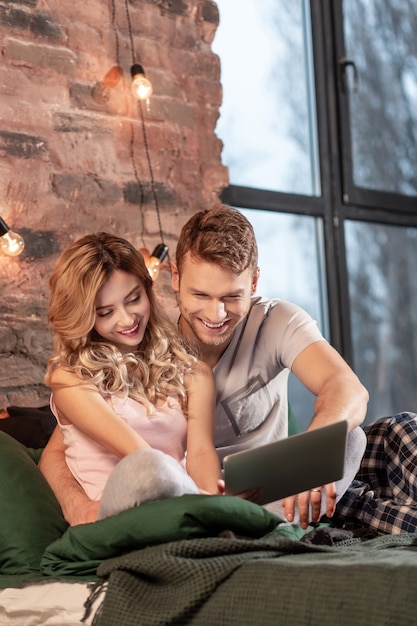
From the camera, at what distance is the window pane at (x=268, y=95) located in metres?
4.37

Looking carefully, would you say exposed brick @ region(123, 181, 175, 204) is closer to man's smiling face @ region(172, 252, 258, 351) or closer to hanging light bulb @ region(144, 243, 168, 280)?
hanging light bulb @ region(144, 243, 168, 280)

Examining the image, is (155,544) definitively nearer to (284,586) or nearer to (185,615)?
(185,615)

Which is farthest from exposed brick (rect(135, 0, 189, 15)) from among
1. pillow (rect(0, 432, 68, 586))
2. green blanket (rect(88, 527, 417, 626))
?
green blanket (rect(88, 527, 417, 626))

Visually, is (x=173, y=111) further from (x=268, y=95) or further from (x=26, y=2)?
(x=268, y=95)

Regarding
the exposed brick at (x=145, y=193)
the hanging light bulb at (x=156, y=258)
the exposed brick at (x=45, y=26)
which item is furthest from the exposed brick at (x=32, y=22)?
the hanging light bulb at (x=156, y=258)

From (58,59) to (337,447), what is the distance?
2212 mm

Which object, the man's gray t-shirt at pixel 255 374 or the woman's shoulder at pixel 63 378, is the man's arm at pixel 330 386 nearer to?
the man's gray t-shirt at pixel 255 374

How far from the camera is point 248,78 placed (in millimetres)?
4445

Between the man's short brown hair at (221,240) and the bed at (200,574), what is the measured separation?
2.72ft

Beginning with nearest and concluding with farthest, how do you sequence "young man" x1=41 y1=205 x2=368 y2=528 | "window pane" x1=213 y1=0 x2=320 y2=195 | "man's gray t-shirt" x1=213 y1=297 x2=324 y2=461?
"young man" x1=41 y1=205 x2=368 y2=528 < "man's gray t-shirt" x1=213 y1=297 x2=324 y2=461 < "window pane" x1=213 y1=0 x2=320 y2=195

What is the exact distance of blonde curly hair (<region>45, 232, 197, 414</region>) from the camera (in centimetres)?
228

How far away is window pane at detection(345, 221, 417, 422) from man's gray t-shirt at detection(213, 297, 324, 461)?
2054 mm

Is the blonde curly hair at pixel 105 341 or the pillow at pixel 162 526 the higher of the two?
the blonde curly hair at pixel 105 341

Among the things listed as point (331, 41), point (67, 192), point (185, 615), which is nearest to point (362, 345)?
point (331, 41)
